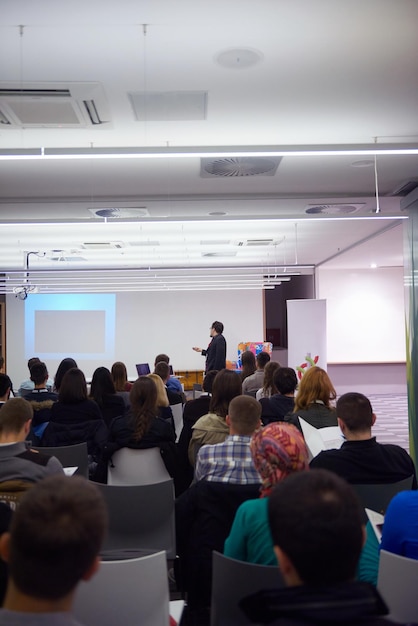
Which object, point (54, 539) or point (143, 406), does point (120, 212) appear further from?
point (54, 539)

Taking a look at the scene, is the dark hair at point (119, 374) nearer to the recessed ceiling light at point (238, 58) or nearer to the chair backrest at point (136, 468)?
the chair backrest at point (136, 468)

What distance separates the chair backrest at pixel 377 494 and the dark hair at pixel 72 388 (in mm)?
2403

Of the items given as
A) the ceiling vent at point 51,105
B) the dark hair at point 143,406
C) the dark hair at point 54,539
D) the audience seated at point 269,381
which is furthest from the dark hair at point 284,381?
the dark hair at point 54,539

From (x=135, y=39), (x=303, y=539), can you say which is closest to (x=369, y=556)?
(x=303, y=539)

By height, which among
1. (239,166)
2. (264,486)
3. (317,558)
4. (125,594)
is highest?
(239,166)

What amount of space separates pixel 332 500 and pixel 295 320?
11469mm

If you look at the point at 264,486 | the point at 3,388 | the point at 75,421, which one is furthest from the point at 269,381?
the point at 264,486

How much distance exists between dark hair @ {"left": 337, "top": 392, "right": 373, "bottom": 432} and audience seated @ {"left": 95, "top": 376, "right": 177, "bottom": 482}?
1359 mm

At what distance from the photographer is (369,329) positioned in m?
14.2

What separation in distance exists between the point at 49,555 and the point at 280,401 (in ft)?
12.0

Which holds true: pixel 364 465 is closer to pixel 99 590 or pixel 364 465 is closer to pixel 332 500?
pixel 99 590

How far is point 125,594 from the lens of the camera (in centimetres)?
174

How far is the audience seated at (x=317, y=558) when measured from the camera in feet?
3.25

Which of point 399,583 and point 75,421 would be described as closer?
point 399,583
